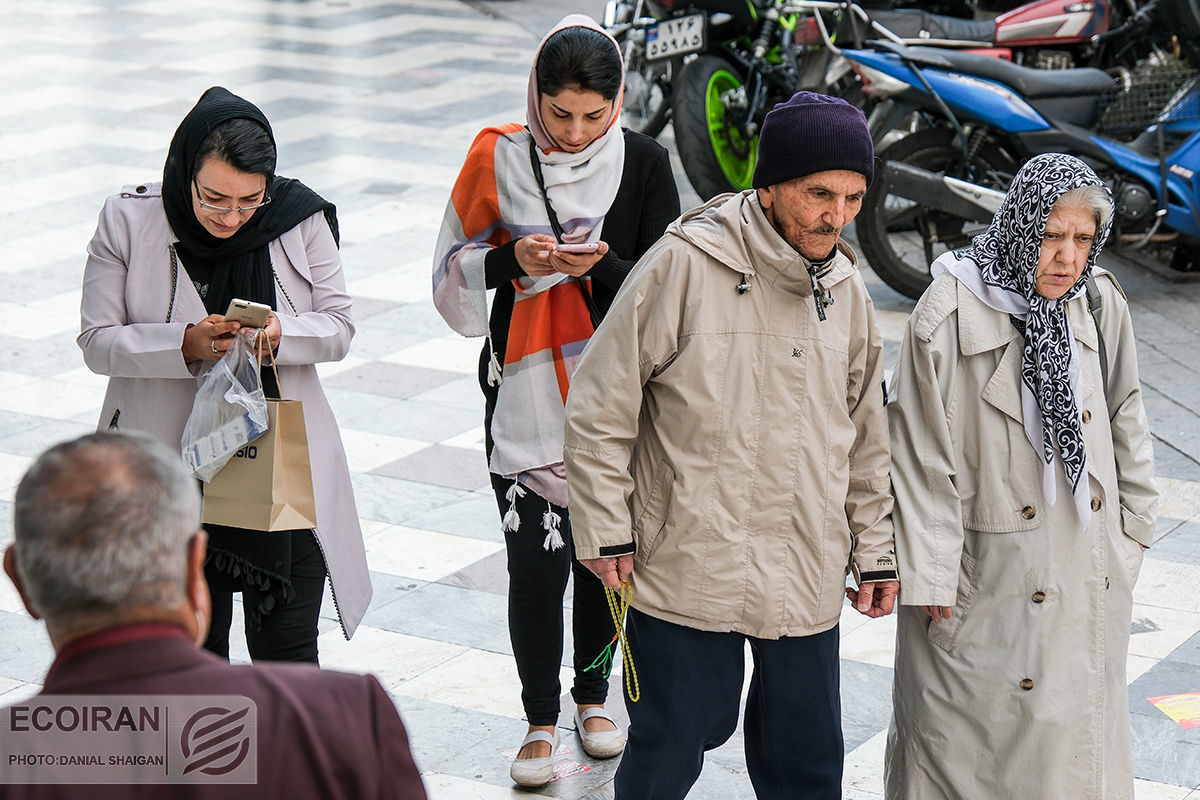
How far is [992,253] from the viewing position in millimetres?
2977

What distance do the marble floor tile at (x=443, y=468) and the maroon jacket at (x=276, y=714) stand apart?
3.73 meters

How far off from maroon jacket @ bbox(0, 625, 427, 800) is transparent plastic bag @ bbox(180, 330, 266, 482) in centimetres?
137

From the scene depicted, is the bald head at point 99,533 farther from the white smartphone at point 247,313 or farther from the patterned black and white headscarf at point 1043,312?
the patterned black and white headscarf at point 1043,312

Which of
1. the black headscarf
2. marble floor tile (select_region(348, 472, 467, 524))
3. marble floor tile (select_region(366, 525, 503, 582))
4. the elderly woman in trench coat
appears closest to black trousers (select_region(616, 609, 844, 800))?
the elderly woman in trench coat

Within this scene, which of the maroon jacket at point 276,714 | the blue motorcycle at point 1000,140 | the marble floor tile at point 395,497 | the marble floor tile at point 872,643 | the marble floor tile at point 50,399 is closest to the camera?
the maroon jacket at point 276,714

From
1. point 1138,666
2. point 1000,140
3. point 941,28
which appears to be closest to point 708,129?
point 941,28

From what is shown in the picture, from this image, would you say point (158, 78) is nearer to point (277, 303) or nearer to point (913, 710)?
point (277, 303)

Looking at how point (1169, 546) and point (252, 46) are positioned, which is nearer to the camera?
point (1169, 546)

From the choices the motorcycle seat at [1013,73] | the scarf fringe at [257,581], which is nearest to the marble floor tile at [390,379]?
the motorcycle seat at [1013,73]

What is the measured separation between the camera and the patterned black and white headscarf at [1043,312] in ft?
9.32

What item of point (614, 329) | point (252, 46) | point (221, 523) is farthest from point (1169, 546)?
point (252, 46)

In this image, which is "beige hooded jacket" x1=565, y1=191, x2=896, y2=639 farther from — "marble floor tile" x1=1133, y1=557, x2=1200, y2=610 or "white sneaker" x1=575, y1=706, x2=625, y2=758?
"marble floor tile" x1=1133, y1=557, x2=1200, y2=610

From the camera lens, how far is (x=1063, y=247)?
9.38ft

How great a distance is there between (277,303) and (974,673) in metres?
1.53
